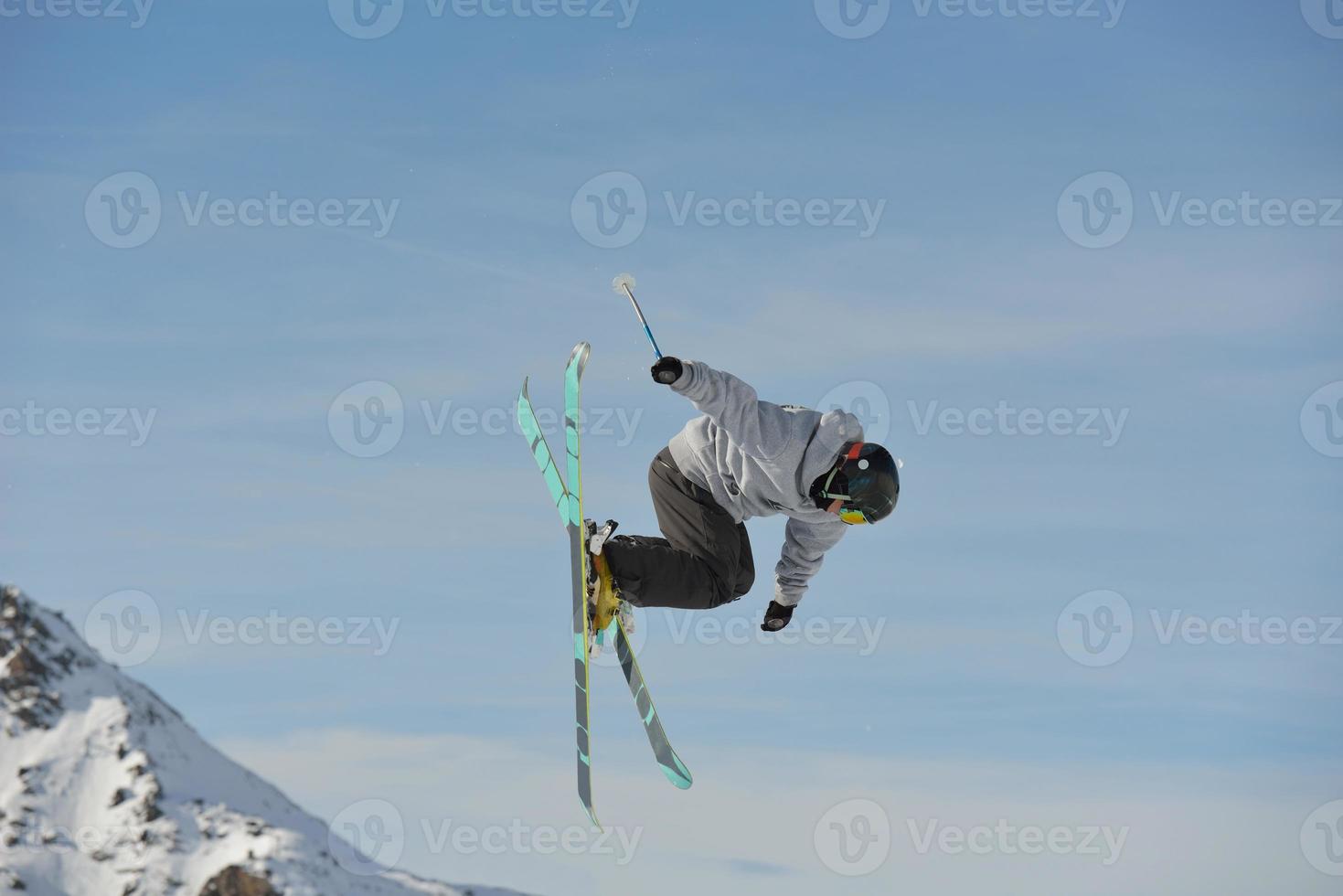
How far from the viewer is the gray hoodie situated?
8031 mm

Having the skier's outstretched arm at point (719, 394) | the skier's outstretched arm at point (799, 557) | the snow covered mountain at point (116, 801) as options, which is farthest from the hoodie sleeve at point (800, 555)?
the snow covered mountain at point (116, 801)

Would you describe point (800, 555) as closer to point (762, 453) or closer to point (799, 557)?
point (799, 557)

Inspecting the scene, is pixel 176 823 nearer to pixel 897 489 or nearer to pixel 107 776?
→ pixel 107 776

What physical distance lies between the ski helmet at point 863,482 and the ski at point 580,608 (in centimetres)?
158

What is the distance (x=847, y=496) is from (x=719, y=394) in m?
1.24

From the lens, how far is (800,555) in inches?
365

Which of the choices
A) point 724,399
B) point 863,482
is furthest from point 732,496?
point 724,399

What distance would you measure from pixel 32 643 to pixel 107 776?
1881 cm

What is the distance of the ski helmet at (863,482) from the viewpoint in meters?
8.39

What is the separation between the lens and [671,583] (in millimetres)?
8562

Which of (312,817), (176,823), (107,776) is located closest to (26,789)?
(107,776)

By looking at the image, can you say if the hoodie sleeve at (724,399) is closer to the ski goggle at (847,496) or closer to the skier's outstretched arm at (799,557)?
the ski goggle at (847,496)

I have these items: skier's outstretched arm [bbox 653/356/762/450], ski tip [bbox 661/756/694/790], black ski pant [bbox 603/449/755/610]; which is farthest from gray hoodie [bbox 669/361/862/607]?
ski tip [bbox 661/756/694/790]

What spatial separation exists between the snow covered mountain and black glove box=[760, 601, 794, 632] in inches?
5704
